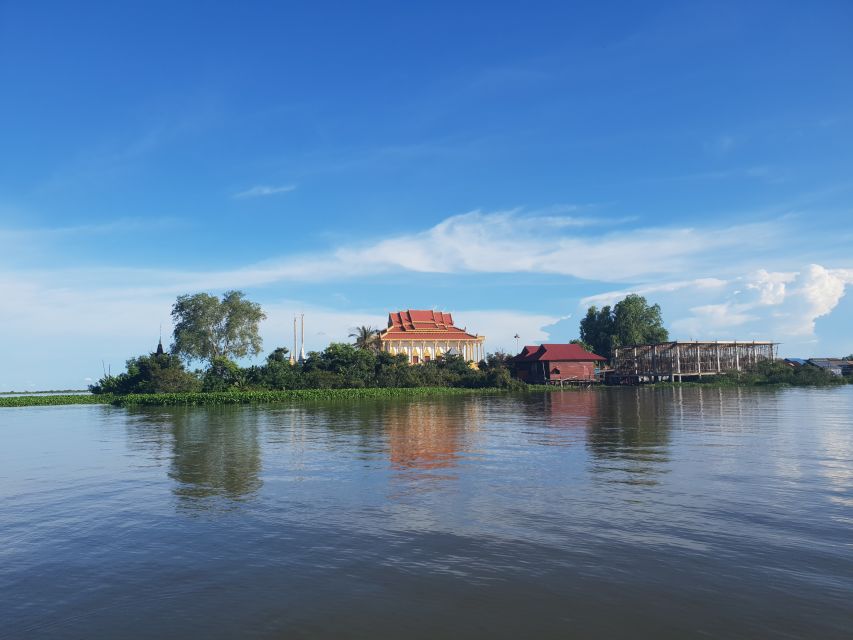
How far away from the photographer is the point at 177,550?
9211 mm

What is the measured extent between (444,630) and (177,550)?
Result: 4983 millimetres

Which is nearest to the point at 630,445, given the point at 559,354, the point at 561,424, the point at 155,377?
the point at 561,424

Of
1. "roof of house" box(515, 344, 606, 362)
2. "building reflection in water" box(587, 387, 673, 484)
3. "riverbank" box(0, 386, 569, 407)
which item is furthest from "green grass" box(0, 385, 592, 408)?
"building reflection in water" box(587, 387, 673, 484)

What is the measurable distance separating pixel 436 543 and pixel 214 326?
69.2 m

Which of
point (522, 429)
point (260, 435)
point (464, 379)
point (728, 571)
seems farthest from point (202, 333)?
point (728, 571)

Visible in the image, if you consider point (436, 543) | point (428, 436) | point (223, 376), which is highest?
point (223, 376)

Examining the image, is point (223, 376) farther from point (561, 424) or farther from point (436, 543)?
point (436, 543)

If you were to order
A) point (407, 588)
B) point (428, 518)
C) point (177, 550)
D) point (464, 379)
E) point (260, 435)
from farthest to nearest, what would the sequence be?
point (464, 379) < point (260, 435) < point (428, 518) < point (177, 550) < point (407, 588)

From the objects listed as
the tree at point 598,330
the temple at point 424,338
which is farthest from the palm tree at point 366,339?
the tree at point 598,330

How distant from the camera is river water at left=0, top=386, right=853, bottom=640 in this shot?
6.63m

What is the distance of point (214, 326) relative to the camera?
73125 millimetres

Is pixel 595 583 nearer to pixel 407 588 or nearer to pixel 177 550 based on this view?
pixel 407 588

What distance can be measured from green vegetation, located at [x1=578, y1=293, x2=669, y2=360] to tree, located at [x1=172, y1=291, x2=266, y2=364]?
52.1 m

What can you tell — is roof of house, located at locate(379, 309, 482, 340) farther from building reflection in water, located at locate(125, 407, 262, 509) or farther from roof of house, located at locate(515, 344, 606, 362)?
building reflection in water, located at locate(125, 407, 262, 509)
